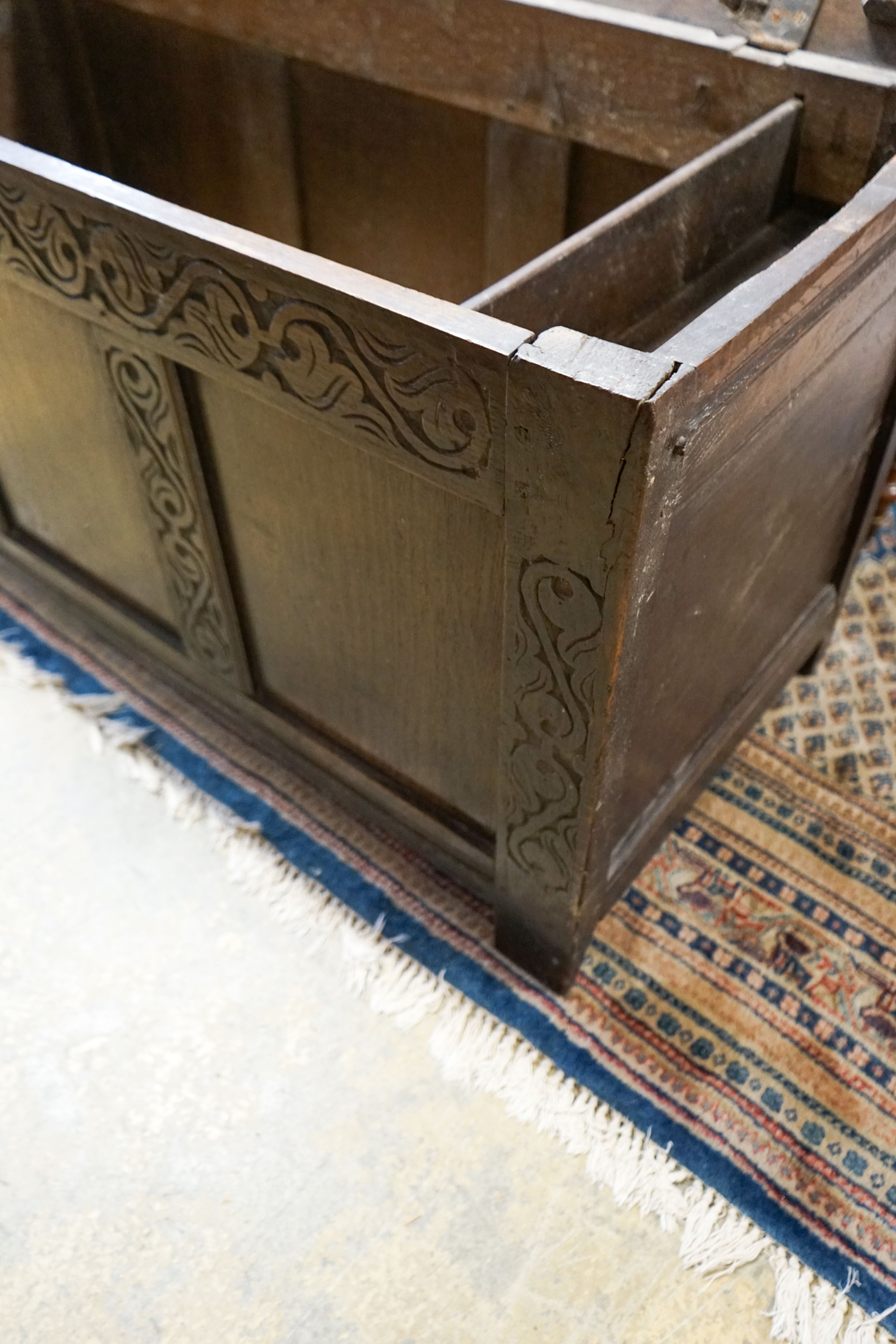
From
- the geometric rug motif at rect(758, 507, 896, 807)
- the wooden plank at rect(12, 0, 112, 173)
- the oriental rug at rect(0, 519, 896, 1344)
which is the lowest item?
the geometric rug motif at rect(758, 507, 896, 807)

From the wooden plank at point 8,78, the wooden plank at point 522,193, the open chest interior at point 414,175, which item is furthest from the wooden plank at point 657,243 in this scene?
the wooden plank at point 8,78

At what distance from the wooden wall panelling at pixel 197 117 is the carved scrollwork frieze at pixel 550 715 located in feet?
3.02

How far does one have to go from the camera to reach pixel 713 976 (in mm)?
1119

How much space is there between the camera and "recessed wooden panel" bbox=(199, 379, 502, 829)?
831 mm

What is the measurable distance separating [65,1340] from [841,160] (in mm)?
1270

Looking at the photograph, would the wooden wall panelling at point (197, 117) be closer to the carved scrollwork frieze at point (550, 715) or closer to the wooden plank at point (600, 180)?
the wooden plank at point (600, 180)

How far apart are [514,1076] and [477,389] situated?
2.28 ft

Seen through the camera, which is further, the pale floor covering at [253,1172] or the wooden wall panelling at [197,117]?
the wooden wall panelling at [197,117]

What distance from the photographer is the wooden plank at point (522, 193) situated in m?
1.15

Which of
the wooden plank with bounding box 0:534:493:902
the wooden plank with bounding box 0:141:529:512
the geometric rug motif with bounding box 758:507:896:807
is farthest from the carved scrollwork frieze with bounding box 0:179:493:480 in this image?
the geometric rug motif with bounding box 758:507:896:807

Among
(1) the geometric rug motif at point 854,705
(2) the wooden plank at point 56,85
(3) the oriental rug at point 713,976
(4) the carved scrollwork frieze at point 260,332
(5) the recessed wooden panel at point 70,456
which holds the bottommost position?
(1) the geometric rug motif at point 854,705

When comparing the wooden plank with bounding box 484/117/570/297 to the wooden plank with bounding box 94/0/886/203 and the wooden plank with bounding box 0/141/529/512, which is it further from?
the wooden plank with bounding box 0/141/529/512

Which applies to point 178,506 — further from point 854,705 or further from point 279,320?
point 854,705

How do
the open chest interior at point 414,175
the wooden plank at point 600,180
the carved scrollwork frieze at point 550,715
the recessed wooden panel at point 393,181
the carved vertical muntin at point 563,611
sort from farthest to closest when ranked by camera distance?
1. the recessed wooden panel at point 393,181
2. the wooden plank at point 600,180
3. the open chest interior at point 414,175
4. the carved scrollwork frieze at point 550,715
5. the carved vertical muntin at point 563,611
